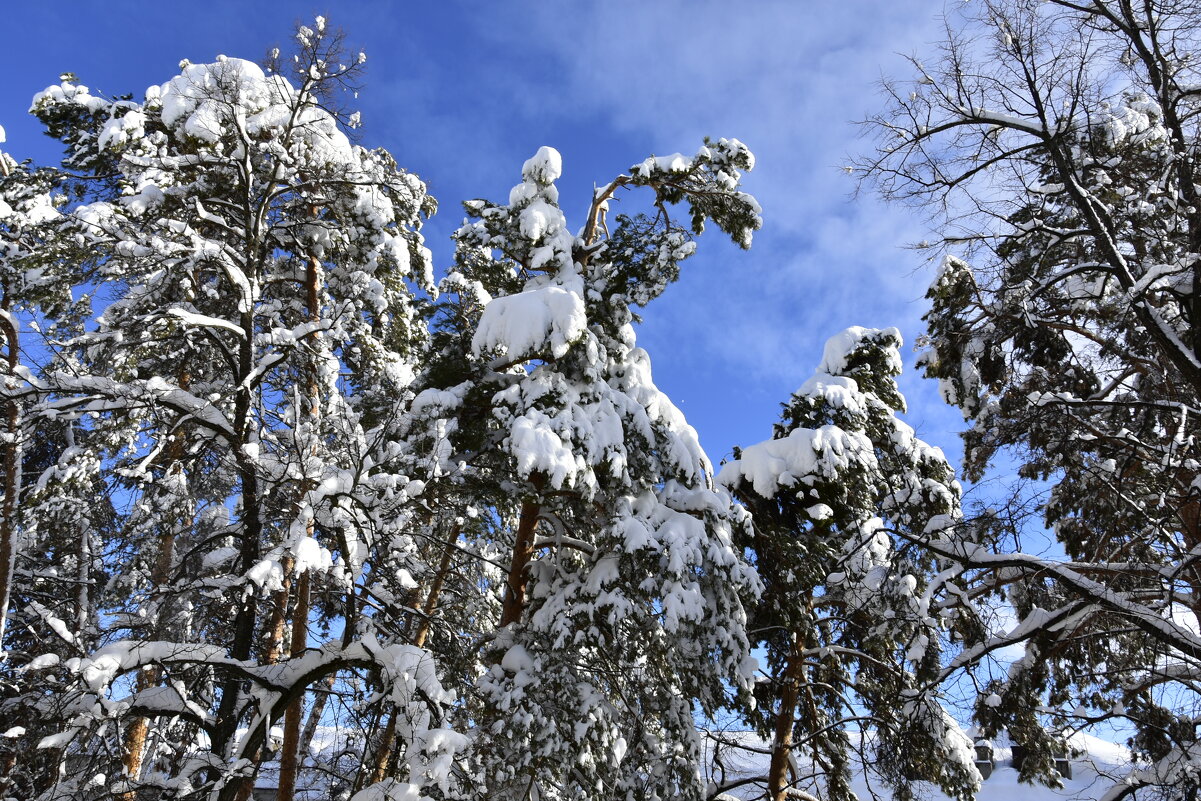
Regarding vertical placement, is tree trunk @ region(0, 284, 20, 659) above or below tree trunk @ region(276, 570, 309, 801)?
above

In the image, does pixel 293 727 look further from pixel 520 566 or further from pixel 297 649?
pixel 520 566

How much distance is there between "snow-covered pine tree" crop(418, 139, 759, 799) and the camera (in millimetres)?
8062

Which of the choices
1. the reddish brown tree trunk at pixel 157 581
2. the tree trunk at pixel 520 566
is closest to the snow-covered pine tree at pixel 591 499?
the tree trunk at pixel 520 566

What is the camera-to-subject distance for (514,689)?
7883mm

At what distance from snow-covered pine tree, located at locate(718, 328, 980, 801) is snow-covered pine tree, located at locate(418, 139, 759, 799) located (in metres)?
1.30

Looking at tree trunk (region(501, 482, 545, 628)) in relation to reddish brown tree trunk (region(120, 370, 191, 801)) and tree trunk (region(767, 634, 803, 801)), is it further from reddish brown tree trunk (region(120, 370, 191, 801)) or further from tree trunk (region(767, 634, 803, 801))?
reddish brown tree trunk (region(120, 370, 191, 801))

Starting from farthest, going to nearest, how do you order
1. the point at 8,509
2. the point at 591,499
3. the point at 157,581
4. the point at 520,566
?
the point at 157,581 < the point at 8,509 < the point at 520,566 < the point at 591,499

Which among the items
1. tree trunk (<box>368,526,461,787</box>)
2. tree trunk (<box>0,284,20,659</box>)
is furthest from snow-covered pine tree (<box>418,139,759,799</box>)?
tree trunk (<box>0,284,20,659</box>)

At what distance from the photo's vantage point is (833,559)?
10.6 metres

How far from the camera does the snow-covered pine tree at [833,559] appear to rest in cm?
993

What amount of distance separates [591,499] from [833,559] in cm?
401

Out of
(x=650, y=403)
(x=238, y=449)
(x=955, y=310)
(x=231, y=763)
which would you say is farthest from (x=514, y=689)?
(x=955, y=310)

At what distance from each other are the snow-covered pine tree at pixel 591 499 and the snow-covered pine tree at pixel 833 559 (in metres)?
1.30

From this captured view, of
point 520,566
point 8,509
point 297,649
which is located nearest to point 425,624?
point 520,566
